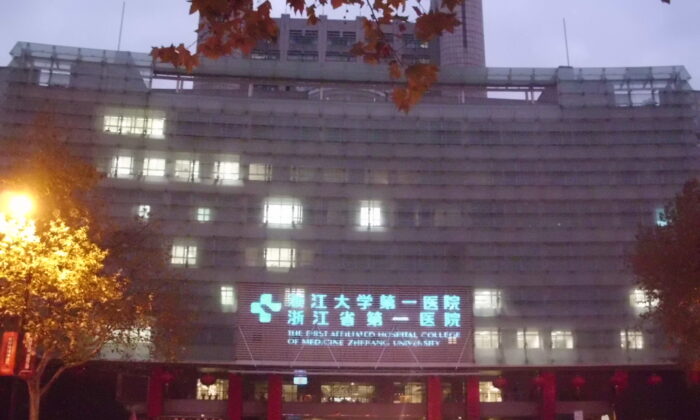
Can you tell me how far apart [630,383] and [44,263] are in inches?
1575

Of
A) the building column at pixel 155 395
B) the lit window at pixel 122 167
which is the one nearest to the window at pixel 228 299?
the building column at pixel 155 395

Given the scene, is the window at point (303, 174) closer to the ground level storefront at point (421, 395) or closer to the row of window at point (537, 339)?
the ground level storefront at point (421, 395)

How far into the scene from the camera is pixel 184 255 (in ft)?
152

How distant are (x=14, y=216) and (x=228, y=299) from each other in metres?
27.0

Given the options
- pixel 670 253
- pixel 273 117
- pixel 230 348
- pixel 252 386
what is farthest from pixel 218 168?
pixel 670 253

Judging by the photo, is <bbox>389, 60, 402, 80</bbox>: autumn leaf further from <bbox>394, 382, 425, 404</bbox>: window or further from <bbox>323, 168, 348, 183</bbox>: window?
<bbox>394, 382, 425, 404</bbox>: window

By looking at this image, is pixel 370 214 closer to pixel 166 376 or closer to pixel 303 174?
pixel 303 174

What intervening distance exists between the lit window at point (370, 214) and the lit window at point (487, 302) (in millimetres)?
7828

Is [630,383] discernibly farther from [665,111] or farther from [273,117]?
[273,117]

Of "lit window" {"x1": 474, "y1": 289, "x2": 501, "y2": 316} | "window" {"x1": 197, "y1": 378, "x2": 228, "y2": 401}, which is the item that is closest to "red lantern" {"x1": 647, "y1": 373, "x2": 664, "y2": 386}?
"lit window" {"x1": 474, "y1": 289, "x2": 501, "y2": 316}

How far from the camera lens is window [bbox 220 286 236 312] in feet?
150

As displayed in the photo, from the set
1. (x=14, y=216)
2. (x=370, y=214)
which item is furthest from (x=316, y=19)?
(x=370, y=214)

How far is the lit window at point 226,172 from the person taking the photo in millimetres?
47594

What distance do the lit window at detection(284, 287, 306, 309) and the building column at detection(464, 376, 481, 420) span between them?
11832mm
